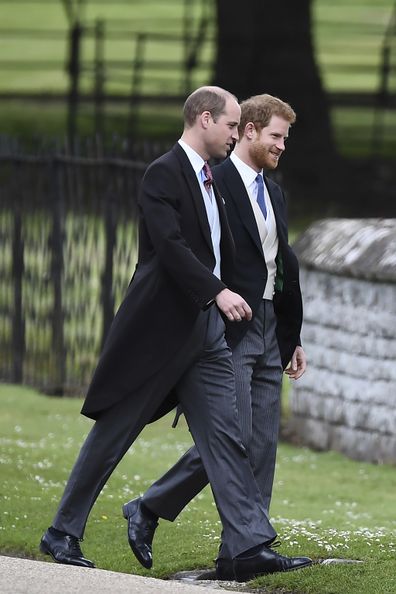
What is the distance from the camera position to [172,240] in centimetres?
598

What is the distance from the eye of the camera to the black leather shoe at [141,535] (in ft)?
21.4

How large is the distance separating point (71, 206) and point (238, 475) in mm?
6930

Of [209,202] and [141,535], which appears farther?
[141,535]

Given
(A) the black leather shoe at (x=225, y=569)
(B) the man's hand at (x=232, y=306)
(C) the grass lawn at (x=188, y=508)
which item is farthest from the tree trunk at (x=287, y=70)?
(B) the man's hand at (x=232, y=306)

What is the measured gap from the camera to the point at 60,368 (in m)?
12.9

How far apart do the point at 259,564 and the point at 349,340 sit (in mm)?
4494

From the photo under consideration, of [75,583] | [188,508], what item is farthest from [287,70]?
[75,583]

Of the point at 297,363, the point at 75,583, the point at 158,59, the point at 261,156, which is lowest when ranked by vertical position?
the point at 158,59

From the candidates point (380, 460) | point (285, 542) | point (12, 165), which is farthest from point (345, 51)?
point (285, 542)

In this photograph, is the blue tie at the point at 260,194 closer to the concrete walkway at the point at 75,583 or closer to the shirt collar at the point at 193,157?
the shirt collar at the point at 193,157

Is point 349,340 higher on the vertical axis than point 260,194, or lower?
lower

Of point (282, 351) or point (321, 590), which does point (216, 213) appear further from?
point (321, 590)

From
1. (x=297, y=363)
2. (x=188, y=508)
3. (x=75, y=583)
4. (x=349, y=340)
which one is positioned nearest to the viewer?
(x=75, y=583)

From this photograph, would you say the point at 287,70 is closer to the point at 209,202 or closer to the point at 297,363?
the point at 297,363
